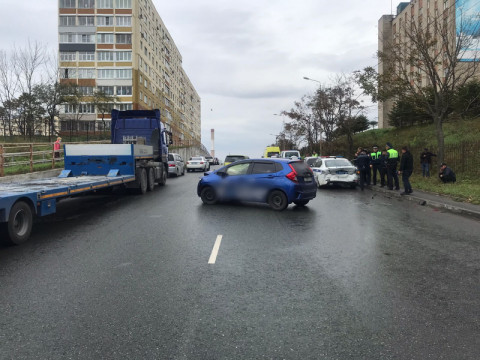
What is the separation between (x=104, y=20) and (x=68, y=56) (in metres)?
8.27

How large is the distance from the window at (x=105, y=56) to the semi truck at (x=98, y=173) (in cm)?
5001

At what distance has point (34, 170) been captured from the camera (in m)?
18.5

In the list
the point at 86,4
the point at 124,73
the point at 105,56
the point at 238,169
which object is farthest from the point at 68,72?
the point at 238,169

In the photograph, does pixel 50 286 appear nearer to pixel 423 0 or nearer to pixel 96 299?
pixel 96 299

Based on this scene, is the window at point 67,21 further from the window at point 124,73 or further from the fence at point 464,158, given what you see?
the fence at point 464,158

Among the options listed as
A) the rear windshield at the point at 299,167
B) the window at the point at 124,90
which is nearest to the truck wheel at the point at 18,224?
the rear windshield at the point at 299,167

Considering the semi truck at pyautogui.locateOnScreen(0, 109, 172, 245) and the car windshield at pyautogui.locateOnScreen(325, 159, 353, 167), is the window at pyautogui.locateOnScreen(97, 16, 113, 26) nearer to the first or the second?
the semi truck at pyautogui.locateOnScreen(0, 109, 172, 245)

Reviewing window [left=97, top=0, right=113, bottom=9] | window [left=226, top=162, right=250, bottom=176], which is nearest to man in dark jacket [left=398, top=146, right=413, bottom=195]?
window [left=226, top=162, right=250, bottom=176]

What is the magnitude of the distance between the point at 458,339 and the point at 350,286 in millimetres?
1421

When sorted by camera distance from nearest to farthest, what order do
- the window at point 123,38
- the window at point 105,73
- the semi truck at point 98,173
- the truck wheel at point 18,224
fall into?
the truck wheel at point 18,224 < the semi truck at point 98,173 < the window at point 123,38 < the window at point 105,73

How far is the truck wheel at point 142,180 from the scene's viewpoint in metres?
15.3

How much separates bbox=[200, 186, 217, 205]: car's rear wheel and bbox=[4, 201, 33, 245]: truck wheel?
19.0 ft

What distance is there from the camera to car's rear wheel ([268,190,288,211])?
1107 cm

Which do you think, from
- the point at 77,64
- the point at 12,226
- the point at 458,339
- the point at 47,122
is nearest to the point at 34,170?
the point at 12,226
